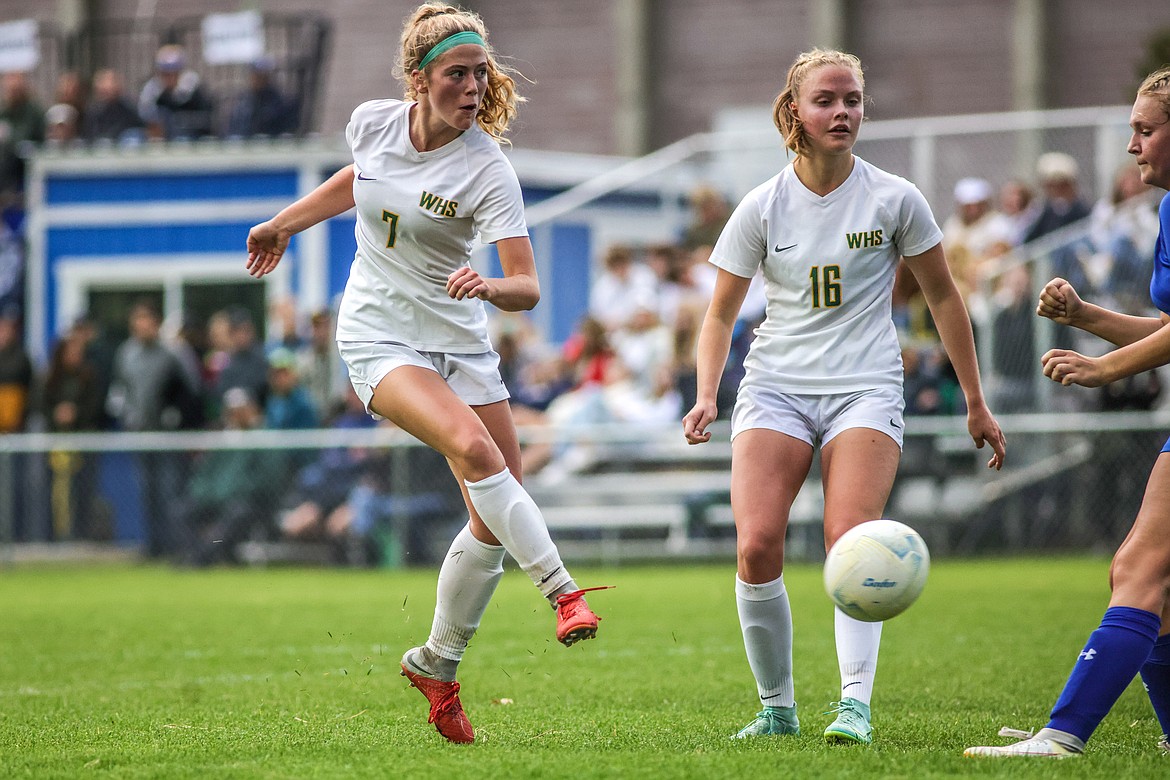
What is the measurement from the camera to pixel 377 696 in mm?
6773

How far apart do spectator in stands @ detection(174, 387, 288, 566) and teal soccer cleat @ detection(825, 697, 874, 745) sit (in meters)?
10.4

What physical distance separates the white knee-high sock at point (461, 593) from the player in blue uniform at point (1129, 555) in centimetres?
175

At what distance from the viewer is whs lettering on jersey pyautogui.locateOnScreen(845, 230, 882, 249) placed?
17.7 ft

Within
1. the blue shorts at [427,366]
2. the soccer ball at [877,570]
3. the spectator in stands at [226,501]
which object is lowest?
the spectator in stands at [226,501]

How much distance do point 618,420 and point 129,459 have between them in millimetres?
4698

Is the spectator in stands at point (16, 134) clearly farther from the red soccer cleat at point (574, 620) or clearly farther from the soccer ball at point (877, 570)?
the soccer ball at point (877, 570)

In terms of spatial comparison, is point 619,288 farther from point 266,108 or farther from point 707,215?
point 266,108

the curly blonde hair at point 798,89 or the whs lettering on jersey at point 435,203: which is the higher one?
the curly blonde hair at point 798,89

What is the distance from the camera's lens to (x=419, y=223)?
5.46m

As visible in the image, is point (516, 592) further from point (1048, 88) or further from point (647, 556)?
point (1048, 88)

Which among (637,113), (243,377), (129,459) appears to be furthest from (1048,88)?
(129,459)

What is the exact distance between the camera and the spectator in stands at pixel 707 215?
16.5m

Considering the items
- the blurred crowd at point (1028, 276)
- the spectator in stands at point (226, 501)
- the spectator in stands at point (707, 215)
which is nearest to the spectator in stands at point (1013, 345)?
the blurred crowd at point (1028, 276)

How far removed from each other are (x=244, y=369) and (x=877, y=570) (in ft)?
39.9
